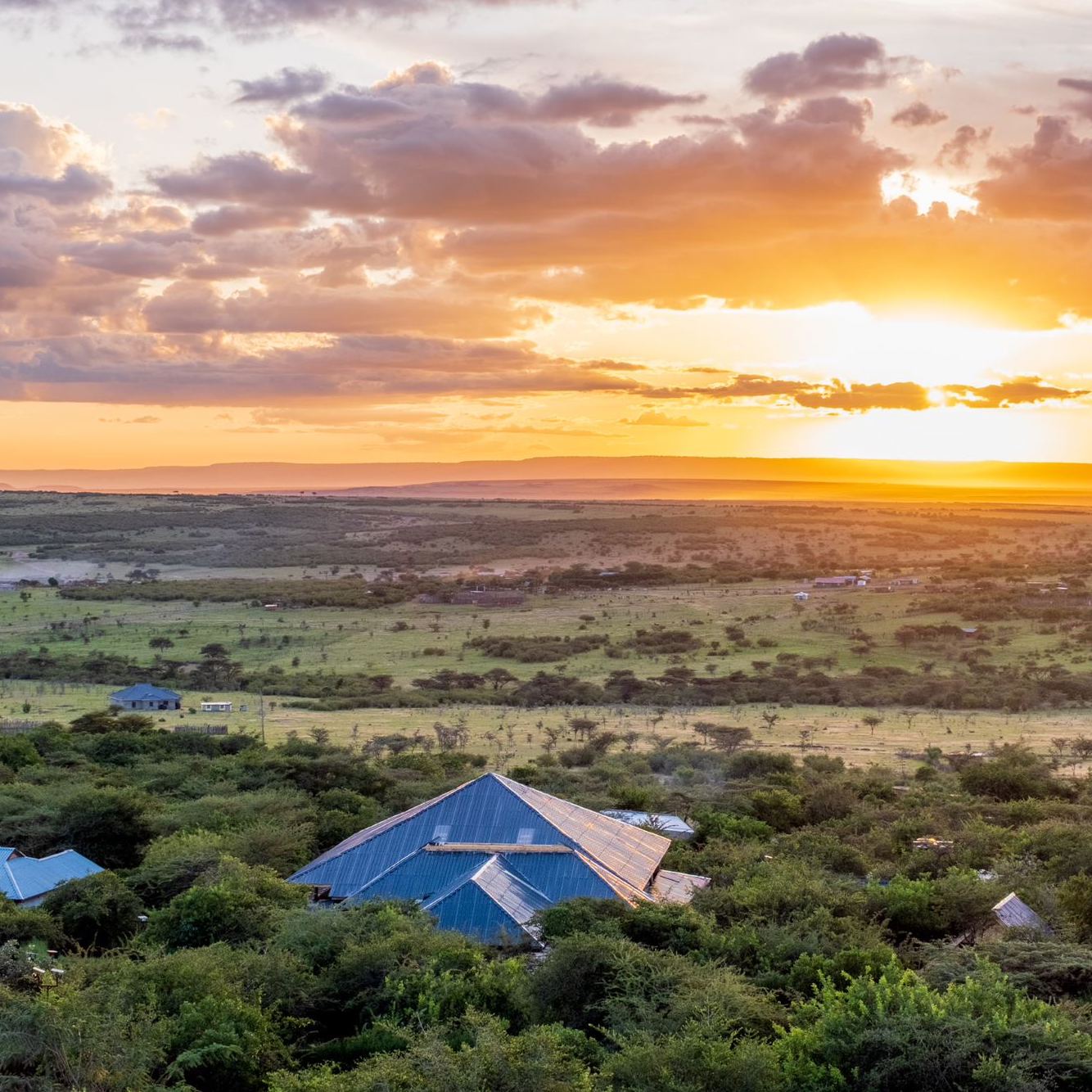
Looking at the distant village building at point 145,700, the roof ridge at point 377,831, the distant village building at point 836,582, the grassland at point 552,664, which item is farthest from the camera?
the distant village building at point 836,582

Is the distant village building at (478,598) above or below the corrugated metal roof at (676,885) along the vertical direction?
below

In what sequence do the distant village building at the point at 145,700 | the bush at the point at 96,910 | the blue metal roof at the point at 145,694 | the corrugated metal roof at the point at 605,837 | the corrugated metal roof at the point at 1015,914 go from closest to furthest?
the corrugated metal roof at the point at 1015,914 → the bush at the point at 96,910 → the corrugated metal roof at the point at 605,837 → the distant village building at the point at 145,700 → the blue metal roof at the point at 145,694

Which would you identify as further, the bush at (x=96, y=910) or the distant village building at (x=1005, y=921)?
the bush at (x=96, y=910)

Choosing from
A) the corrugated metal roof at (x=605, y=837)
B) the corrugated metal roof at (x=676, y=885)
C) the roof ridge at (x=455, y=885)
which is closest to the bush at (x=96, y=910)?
the roof ridge at (x=455, y=885)

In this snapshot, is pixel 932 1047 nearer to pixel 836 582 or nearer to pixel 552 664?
pixel 552 664

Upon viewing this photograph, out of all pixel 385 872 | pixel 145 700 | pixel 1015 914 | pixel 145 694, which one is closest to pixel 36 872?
pixel 385 872

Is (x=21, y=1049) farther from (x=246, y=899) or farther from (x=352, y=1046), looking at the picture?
(x=246, y=899)

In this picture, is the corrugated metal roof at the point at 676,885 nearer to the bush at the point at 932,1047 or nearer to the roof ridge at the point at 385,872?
the roof ridge at the point at 385,872

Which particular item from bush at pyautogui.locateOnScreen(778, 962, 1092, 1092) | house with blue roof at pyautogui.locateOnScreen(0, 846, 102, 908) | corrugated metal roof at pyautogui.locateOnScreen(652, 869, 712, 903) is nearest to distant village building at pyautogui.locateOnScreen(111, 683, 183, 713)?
house with blue roof at pyautogui.locateOnScreen(0, 846, 102, 908)
